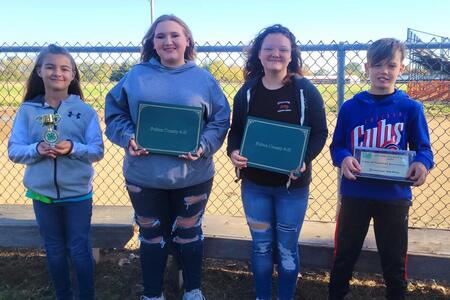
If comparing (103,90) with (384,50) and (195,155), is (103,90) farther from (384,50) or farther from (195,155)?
(384,50)

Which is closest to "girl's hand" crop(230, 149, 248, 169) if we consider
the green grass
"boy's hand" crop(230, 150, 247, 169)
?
"boy's hand" crop(230, 150, 247, 169)

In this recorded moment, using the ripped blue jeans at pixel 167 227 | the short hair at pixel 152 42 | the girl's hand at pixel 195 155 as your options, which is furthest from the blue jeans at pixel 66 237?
the short hair at pixel 152 42

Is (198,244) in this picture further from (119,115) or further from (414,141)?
(414,141)

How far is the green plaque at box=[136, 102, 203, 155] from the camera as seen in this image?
8.61ft

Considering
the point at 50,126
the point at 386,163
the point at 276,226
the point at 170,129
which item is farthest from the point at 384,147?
the point at 50,126

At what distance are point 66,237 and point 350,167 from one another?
1834 mm

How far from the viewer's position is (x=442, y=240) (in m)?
3.29

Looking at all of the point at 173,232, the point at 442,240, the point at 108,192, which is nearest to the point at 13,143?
the point at 173,232

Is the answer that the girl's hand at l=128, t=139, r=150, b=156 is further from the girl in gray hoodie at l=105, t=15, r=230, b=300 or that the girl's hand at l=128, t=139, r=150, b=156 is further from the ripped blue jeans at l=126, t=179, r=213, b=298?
the ripped blue jeans at l=126, t=179, r=213, b=298

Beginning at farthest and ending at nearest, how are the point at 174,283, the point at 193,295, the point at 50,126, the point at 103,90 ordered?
1. the point at 103,90
2. the point at 174,283
3. the point at 193,295
4. the point at 50,126

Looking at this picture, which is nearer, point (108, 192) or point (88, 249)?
point (88, 249)

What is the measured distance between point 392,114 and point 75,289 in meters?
2.61

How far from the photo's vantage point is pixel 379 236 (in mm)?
2705

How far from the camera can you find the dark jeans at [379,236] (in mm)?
2627
